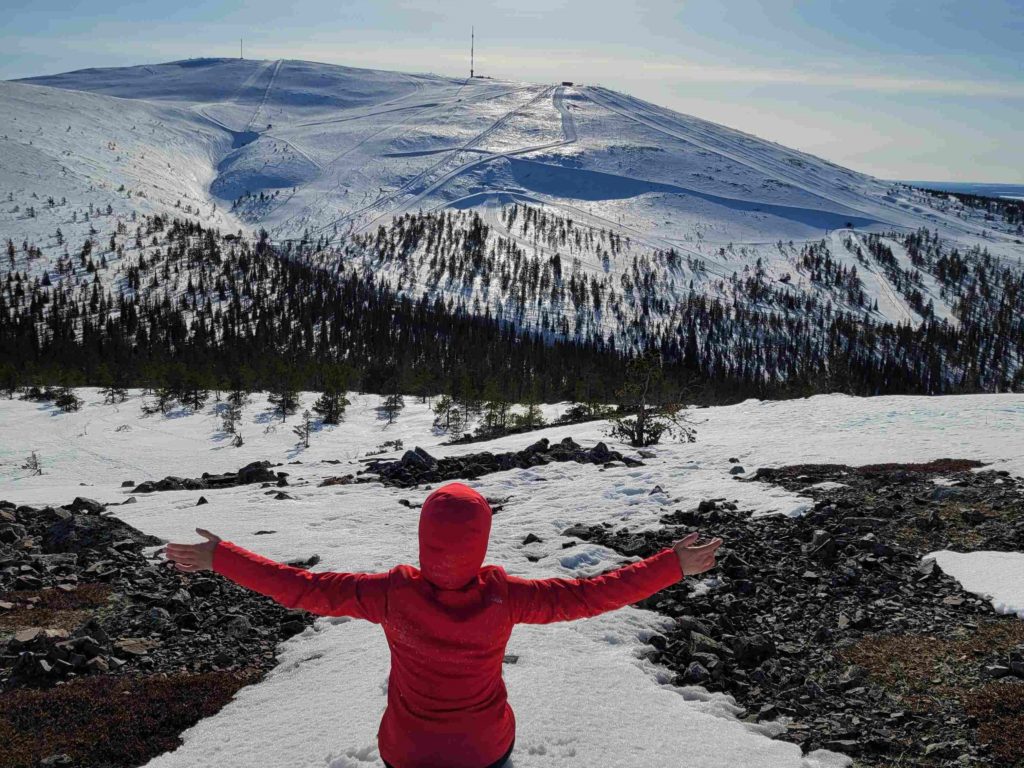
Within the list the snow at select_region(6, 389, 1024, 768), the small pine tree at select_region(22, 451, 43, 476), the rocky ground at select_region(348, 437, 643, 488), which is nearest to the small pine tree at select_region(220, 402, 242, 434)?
the snow at select_region(6, 389, 1024, 768)

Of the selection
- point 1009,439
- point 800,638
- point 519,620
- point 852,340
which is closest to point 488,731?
point 519,620

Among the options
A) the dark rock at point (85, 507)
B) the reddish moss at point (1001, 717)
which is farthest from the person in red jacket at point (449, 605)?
the dark rock at point (85, 507)

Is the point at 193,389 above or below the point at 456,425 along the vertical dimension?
above

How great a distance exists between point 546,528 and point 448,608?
7946 millimetres

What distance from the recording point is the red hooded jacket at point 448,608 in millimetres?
3303

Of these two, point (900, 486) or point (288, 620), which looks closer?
point (288, 620)

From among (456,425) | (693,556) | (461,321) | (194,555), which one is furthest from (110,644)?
(461,321)

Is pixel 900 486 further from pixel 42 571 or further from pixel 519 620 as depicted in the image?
pixel 42 571

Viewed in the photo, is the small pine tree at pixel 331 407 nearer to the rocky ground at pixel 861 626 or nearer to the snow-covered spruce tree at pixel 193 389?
the snow-covered spruce tree at pixel 193 389

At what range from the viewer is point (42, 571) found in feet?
29.5

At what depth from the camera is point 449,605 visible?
3.43 m

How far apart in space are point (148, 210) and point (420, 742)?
134 meters

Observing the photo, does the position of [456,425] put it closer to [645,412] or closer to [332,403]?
[332,403]

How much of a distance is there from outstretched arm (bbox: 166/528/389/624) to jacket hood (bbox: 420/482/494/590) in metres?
0.40
